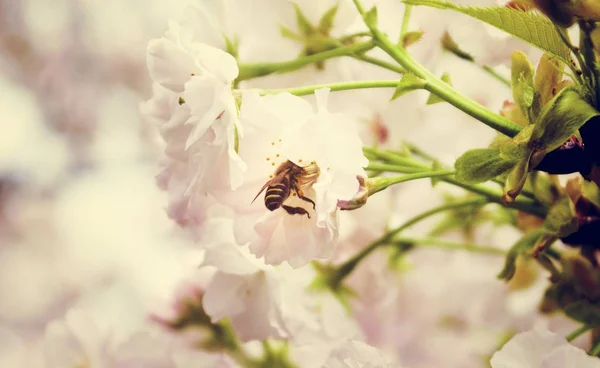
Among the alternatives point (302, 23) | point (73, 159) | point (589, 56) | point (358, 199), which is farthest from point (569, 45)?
point (73, 159)

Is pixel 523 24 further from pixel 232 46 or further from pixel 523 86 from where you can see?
pixel 232 46

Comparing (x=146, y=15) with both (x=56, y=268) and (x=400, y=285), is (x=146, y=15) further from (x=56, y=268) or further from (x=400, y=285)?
(x=400, y=285)

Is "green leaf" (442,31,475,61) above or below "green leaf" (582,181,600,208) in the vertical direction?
above

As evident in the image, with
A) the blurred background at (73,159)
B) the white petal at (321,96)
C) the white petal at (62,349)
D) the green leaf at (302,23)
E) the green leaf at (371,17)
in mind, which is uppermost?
the green leaf at (371,17)

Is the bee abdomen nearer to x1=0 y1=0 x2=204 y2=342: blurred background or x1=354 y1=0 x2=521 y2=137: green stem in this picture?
x1=354 y1=0 x2=521 y2=137: green stem

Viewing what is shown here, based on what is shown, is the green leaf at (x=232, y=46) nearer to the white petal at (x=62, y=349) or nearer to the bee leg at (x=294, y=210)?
the bee leg at (x=294, y=210)

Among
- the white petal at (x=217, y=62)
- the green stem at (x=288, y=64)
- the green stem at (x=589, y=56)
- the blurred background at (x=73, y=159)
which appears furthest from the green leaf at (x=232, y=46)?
the blurred background at (x=73, y=159)

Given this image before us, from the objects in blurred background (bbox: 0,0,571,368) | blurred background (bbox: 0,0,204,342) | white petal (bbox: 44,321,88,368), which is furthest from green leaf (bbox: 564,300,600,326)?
blurred background (bbox: 0,0,204,342)

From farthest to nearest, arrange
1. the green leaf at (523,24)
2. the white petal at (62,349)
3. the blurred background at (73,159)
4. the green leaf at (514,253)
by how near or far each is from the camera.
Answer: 1. the blurred background at (73,159)
2. the white petal at (62,349)
3. the green leaf at (514,253)
4. the green leaf at (523,24)
